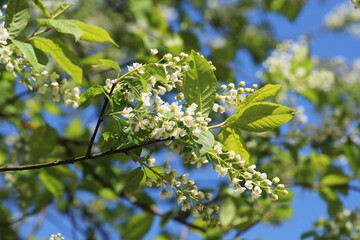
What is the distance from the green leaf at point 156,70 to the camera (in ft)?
4.54

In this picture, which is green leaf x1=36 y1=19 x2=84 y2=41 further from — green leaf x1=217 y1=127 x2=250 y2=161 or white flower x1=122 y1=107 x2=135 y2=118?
green leaf x1=217 y1=127 x2=250 y2=161

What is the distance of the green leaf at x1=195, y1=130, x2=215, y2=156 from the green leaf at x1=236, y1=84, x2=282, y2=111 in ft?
0.77

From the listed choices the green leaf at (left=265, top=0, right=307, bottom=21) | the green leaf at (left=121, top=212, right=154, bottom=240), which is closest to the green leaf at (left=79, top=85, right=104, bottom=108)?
the green leaf at (left=121, top=212, right=154, bottom=240)

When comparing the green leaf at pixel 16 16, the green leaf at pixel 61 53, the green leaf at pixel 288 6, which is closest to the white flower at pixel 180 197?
the green leaf at pixel 61 53

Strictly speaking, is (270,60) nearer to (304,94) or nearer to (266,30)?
(304,94)

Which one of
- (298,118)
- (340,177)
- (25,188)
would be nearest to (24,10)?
(25,188)

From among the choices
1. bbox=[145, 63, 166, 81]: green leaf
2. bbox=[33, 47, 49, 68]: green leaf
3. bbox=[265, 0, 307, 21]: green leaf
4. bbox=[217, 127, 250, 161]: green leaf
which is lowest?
bbox=[33, 47, 49, 68]: green leaf

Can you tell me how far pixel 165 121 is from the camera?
1.30m

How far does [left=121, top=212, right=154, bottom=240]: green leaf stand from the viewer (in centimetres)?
315

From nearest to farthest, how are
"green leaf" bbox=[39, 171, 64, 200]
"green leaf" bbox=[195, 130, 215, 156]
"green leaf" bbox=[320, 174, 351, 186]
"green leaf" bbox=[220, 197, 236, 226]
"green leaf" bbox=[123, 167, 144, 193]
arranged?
"green leaf" bbox=[195, 130, 215, 156] → "green leaf" bbox=[123, 167, 144, 193] → "green leaf" bbox=[39, 171, 64, 200] → "green leaf" bbox=[220, 197, 236, 226] → "green leaf" bbox=[320, 174, 351, 186]

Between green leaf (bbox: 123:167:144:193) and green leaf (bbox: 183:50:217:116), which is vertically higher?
green leaf (bbox: 183:50:217:116)

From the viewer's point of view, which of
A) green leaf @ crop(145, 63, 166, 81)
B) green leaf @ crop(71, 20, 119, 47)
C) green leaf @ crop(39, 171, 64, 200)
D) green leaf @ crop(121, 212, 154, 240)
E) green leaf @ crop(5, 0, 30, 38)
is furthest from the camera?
green leaf @ crop(121, 212, 154, 240)

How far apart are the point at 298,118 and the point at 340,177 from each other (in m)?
0.65

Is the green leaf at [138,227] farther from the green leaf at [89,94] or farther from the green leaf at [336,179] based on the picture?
the green leaf at [89,94]
